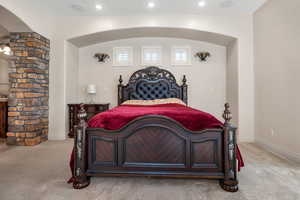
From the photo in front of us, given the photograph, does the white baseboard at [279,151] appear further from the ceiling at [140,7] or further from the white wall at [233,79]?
the ceiling at [140,7]

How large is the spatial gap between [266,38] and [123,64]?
332 cm

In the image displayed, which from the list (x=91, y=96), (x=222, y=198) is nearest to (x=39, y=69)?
(x=91, y=96)

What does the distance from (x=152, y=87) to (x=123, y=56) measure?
120 centimetres

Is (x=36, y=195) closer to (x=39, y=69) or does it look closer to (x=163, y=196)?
(x=163, y=196)

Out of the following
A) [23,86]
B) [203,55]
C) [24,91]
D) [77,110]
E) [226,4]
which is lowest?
[77,110]

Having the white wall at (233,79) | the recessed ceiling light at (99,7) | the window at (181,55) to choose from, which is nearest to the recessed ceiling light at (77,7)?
the recessed ceiling light at (99,7)

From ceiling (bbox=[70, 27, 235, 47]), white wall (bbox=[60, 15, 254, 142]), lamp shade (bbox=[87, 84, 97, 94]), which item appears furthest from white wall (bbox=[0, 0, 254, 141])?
lamp shade (bbox=[87, 84, 97, 94])

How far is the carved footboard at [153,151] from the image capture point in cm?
183

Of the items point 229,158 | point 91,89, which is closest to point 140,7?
point 91,89

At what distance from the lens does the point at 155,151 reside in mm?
1893

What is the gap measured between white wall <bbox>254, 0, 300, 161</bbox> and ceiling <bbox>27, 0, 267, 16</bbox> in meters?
0.52

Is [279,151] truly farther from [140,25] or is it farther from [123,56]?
[123,56]

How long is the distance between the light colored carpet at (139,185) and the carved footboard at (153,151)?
0.15m

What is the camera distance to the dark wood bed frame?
71.6 inches
